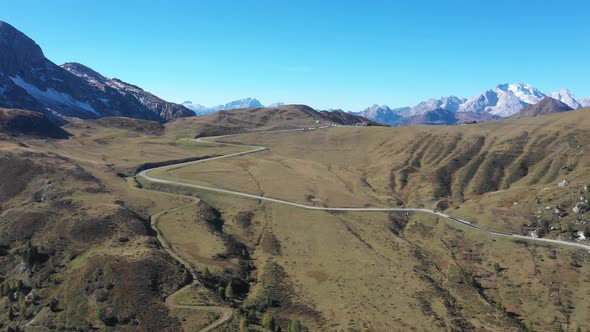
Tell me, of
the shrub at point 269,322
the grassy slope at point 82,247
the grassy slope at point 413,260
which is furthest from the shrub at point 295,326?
the grassy slope at point 82,247

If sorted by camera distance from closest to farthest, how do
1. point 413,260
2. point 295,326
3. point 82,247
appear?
point 295,326, point 82,247, point 413,260

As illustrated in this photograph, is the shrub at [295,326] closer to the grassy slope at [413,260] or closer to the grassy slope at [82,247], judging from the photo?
the grassy slope at [413,260]

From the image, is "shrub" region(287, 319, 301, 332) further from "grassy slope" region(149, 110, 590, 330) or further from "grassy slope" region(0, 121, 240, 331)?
"grassy slope" region(0, 121, 240, 331)

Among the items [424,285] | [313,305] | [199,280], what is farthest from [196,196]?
[424,285]

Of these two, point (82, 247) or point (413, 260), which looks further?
point (413, 260)

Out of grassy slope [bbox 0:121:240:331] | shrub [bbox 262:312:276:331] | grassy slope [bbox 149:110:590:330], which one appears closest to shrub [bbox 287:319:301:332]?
shrub [bbox 262:312:276:331]

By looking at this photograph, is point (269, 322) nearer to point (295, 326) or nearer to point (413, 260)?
point (295, 326)

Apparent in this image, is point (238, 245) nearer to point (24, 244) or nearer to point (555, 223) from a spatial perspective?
point (24, 244)

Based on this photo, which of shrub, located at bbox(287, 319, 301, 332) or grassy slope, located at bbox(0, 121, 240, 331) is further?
grassy slope, located at bbox(0, 121, 240, 331)

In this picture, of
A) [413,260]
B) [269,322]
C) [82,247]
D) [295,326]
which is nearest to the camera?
[295,326]

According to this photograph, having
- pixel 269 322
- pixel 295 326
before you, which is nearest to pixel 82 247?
pixel 269 322

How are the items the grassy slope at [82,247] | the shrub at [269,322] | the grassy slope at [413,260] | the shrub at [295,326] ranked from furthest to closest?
the grassy slope at [413,260] → the grassy slope at [82,247] → the shrub at [269,322] → the shrub at [295,326]

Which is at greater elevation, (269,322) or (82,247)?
(82,247)

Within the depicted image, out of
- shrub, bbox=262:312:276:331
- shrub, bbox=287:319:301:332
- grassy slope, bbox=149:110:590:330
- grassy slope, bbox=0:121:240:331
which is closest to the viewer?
shrub, bbox=287:319:301:332
